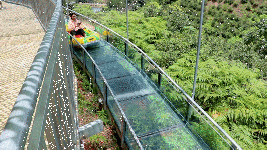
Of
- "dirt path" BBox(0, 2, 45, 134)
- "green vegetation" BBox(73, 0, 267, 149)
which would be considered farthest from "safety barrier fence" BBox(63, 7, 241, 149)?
"dirt path" BBox(0, 2, 45, 134)

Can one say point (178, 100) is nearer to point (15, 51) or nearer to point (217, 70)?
point (217, 70)

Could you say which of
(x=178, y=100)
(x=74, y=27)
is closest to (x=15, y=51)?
(x=74, y=27)

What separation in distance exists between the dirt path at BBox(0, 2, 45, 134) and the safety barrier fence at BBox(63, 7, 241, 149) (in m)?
1.93

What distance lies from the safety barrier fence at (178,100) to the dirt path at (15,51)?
1.93 m

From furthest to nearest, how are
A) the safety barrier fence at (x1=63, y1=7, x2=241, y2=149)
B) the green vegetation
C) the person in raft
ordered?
the person in raft
the green vegetation
the safety barrier fence at (x1=63, y1=7, x2=241, y2=149)

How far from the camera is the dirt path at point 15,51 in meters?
4.86

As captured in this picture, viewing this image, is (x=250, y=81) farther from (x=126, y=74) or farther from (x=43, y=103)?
(x=43, y=103)

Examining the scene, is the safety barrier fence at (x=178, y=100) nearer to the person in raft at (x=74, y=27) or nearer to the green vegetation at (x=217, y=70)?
the green vegetation at (x=217, y=70)

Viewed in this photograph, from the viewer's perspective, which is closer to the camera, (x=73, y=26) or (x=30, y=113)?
(x=30, y=113)

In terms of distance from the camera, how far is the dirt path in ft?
15.9

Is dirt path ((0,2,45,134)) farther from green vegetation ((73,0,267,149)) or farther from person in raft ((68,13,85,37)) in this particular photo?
green vegetation ((73,0,267,149))

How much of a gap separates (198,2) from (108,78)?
38.9m

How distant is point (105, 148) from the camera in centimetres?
608

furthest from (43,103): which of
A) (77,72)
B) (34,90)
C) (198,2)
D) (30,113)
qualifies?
(198,2)
